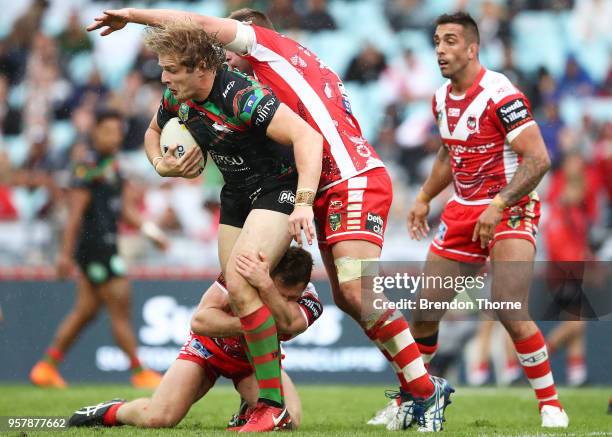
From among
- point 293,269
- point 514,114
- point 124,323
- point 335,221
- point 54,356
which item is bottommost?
point 54,356

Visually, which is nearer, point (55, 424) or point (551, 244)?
point (55, 424)

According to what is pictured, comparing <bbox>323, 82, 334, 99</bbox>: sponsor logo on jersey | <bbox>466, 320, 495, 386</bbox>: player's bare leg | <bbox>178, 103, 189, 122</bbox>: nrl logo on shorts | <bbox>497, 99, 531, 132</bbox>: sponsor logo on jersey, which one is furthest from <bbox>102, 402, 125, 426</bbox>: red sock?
<bbox>466, 320, 495, 386</bbox>: player's bare leg

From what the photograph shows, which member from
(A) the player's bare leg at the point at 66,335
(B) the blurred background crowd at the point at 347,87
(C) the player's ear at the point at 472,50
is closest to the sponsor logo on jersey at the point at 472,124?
(C) the player's ear at the point at 472,50

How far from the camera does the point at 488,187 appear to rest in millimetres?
7062

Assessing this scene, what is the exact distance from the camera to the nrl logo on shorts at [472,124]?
6.94 m

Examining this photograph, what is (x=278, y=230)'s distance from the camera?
564 centimetres

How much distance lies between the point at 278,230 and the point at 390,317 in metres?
0.86

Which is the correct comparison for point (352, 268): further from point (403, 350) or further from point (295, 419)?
point (295, 419)

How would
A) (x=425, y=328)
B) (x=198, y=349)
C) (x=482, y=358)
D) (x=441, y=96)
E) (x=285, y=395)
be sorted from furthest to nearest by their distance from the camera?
(x=482, y=358) → (x=441, y=96) → (x=425, y=328) → (x=198, y=349) → (x=285, y=395)

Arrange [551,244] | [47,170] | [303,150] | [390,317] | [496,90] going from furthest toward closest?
1. [47,170]
2. [551,244]
3. [496,90]
4. [390,317]
5. [303,150]

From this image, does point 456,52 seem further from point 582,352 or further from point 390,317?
point 582,352

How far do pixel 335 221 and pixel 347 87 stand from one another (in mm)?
7868

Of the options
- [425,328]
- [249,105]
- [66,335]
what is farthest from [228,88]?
[66,335]

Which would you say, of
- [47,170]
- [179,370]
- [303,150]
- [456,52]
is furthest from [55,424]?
[47,170]
